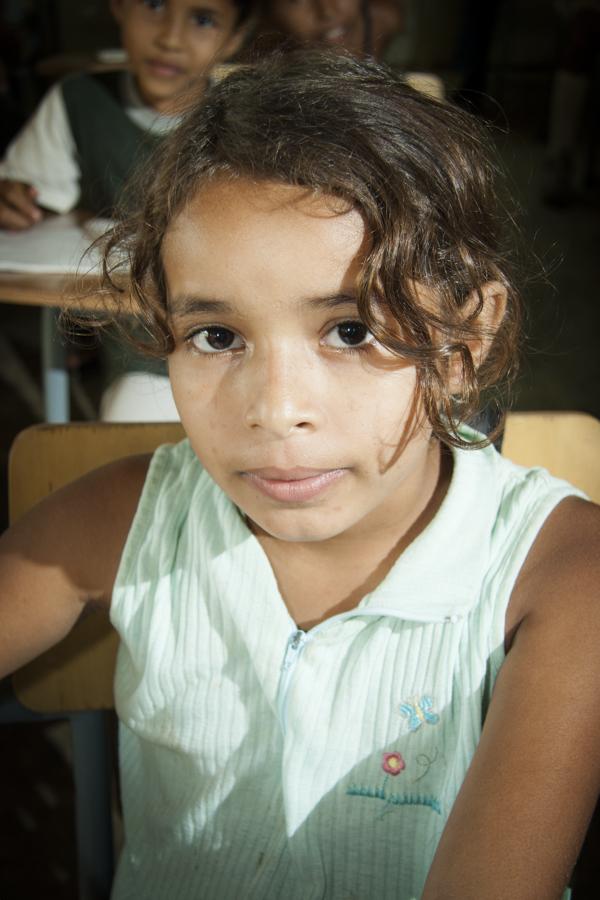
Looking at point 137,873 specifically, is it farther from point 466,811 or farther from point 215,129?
point 215,129

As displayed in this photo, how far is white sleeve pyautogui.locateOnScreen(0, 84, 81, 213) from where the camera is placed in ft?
6.96

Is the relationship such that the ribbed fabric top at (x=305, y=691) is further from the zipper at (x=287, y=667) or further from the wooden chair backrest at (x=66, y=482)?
the wooden chair backrest at (x=66, y=482)

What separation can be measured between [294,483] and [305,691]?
0.66 ft

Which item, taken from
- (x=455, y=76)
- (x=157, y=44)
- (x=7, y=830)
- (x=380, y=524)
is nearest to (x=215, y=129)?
(x=380, y=524)

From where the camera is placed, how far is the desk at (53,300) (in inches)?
45.1

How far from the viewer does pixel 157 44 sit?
7.35 ft

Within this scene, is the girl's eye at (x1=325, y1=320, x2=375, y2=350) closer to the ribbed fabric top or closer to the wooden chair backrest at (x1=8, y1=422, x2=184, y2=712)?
the ribbed fabric top

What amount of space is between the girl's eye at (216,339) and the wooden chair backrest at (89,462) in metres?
0.30

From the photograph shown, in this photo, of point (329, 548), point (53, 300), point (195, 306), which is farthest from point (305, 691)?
point (53, 300)

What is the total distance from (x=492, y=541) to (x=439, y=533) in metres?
0.05

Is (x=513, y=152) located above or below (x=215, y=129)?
below

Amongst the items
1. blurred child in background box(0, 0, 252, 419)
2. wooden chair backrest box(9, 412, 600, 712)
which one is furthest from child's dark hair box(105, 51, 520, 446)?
blurred child in background box(0, 0, 252, 419)

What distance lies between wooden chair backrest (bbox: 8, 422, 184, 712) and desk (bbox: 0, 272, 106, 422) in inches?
5.8

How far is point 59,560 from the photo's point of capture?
3.05 feet
